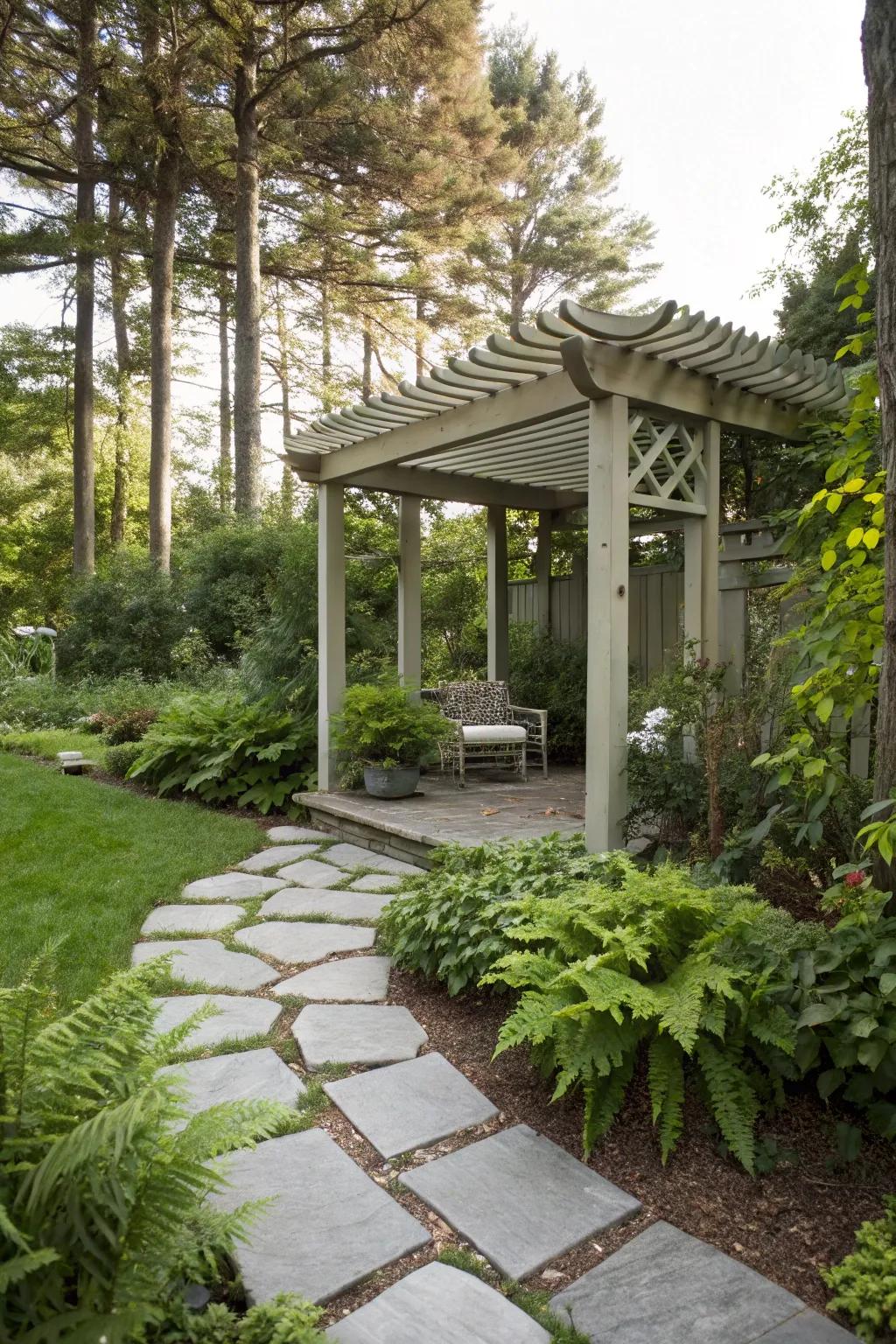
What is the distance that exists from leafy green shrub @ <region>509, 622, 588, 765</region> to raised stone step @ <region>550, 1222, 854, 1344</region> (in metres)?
5.46

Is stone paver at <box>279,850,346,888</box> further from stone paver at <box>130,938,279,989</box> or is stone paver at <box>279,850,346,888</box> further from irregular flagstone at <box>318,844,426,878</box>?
stone paver at <box>130,938,279,989</box>

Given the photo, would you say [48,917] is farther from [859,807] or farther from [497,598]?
[497,598]

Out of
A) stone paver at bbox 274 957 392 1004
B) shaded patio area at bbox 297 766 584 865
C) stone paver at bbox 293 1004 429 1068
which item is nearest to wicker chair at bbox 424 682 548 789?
shaded patio area at bbox 297 766 584 865

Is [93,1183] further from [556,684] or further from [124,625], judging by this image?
[124,625]

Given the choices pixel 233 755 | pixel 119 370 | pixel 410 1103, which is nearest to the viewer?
pixel 410 1103

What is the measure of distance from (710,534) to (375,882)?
2496 millimetres

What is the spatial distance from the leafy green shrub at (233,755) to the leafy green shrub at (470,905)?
278 centimetres

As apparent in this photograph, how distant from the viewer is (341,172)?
42.7 feet

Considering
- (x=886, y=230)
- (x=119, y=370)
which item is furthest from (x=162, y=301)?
(x=886, y=230)

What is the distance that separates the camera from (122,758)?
6.54 m

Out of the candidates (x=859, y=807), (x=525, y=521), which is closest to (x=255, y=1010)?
(x=859, y=807)

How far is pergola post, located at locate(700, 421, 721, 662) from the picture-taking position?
429cm

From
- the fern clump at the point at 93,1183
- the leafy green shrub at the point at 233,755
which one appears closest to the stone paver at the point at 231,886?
the leafy green shrub at the point at 233,755

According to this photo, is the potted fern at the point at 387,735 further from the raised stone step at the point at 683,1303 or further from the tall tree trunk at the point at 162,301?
the tall tree trunk at the point at 162,301
